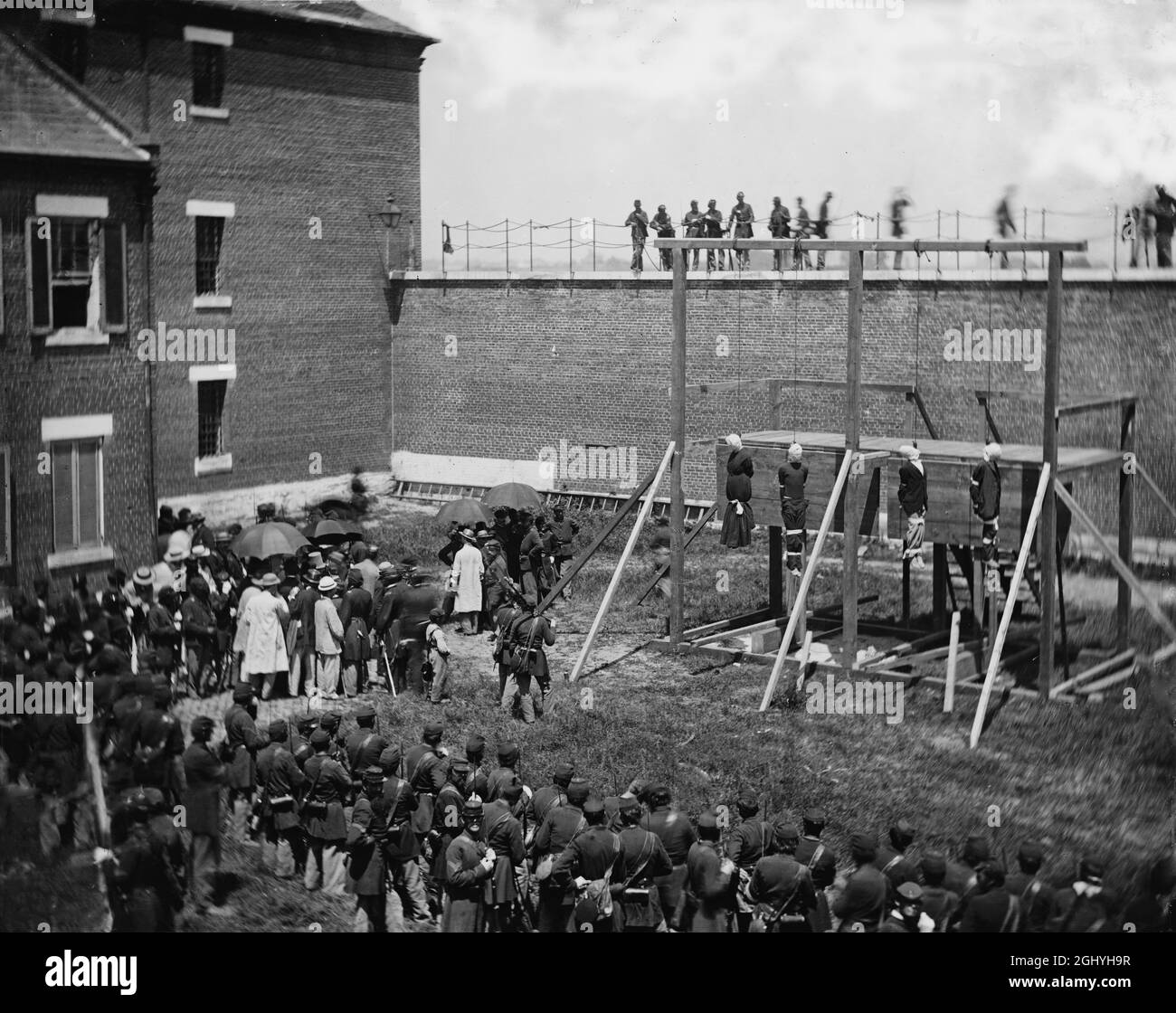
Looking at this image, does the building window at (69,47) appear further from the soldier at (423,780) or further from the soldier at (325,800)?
the soldier at (423,780)

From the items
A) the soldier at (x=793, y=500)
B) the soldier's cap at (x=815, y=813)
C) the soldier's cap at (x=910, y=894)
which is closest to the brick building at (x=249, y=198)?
the soldier at (x=793, y=500)

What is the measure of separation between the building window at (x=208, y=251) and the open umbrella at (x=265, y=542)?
8.58ft

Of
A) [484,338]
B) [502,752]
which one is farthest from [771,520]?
[502,752]

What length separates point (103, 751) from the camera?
14.1 m

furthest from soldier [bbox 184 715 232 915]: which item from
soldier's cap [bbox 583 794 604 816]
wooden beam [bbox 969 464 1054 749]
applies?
wooden beam [bbox 969 464 1054 749]

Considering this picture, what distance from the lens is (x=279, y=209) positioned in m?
16.5

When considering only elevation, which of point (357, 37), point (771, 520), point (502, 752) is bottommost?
point (502, 752)

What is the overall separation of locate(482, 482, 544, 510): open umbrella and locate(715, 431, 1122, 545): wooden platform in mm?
2677

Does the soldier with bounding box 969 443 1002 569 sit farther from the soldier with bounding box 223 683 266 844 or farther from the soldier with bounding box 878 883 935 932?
the soldier with bounding box 223 683 266 844

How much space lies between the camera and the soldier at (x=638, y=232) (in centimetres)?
1877

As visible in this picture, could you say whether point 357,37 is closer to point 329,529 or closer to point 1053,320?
point 329,529

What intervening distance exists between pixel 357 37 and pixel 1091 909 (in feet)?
37.7

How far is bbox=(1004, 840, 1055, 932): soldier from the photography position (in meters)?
11.0

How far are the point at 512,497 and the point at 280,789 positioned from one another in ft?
19.3
